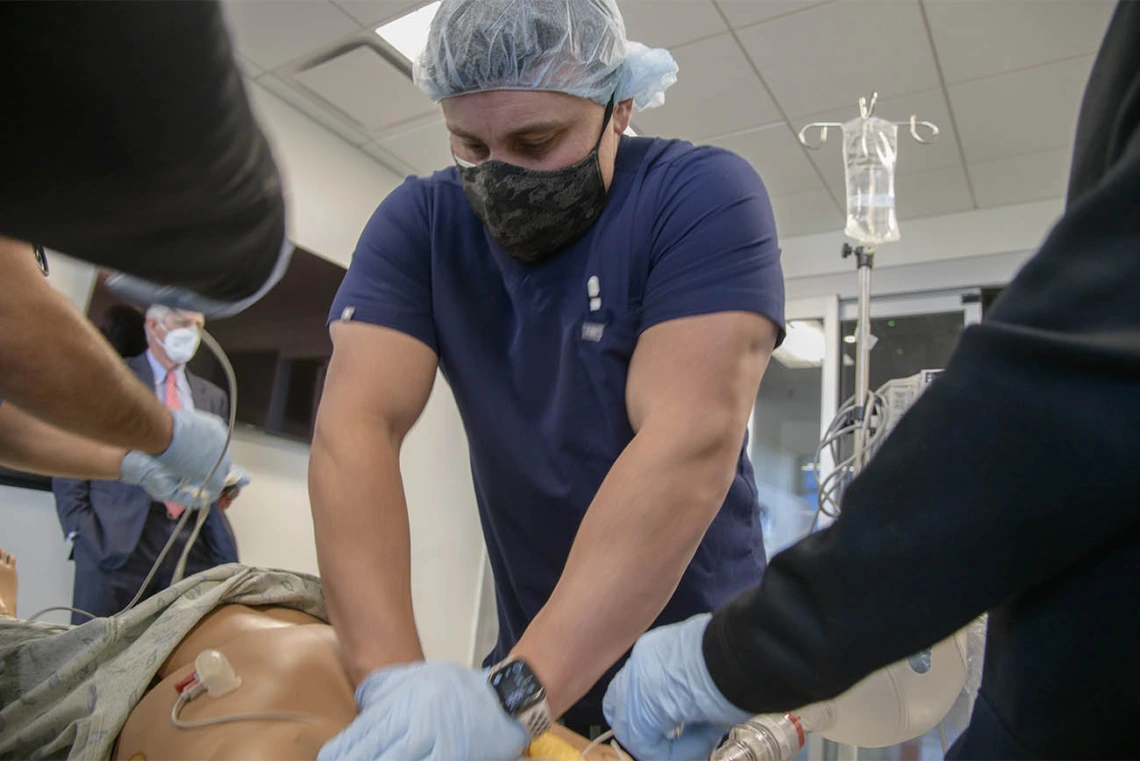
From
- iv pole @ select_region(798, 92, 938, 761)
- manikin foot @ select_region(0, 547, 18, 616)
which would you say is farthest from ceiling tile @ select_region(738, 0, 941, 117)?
manikin foot @ select_region(0, 547, 18, 616)

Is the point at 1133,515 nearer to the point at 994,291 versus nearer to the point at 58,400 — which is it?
the point at 58,400

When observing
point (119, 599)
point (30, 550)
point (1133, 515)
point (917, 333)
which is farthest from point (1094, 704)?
point (917, 333)

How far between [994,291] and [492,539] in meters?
3.42

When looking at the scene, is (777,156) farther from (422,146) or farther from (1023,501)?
(1023,501)

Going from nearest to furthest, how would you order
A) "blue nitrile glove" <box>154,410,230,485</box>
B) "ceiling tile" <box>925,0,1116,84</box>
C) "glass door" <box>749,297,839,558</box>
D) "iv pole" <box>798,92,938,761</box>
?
"blue nitrile glove" <box>154,410,230,485</box>, "iv pole" <box>798,92,938,761</box>, "ceiling tile" <box>925,0,1116,84</box>, "glass door" <box>749,297,839,558</box>

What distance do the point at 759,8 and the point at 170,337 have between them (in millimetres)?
2253

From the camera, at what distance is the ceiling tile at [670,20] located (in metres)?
2.70

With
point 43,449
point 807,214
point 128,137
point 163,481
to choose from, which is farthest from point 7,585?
point 807,214

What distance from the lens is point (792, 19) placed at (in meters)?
2.70

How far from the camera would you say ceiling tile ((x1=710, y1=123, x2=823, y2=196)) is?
11.1 ft

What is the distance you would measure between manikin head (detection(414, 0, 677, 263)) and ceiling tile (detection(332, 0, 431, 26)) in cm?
181

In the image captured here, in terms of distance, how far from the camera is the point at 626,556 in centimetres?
84

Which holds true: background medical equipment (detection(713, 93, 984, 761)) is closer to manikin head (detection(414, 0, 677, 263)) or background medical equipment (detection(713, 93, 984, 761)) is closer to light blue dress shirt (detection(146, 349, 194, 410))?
manikin head (detection(414, 0, 677, 263))

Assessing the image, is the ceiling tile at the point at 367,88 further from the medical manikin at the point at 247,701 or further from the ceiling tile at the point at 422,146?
the medical manikin at the point at 247,701
